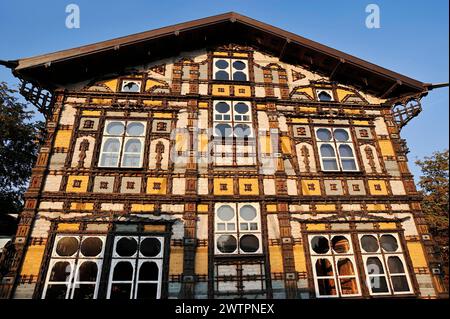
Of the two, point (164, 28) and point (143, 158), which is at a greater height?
point (164, 28)

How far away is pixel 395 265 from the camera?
9.45 meters

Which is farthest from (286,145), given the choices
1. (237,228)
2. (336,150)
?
(237,228)

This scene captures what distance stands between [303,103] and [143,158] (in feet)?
21.4

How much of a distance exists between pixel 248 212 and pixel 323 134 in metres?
4.39

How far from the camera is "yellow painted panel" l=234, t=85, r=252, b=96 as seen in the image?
1195 centimetres

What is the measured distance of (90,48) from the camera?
11.2m

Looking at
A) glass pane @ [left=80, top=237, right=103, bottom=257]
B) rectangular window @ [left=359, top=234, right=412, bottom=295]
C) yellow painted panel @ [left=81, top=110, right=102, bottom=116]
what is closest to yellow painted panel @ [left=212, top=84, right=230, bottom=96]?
yellow painted panel @ [left=81, top=110, right=102, bottom=116]

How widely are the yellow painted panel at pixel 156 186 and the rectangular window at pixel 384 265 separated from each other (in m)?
6.57

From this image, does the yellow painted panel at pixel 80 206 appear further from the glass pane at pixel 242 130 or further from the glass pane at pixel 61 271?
the glass pane at pixel 242 130

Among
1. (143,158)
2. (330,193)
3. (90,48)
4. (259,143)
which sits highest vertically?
(90,48)

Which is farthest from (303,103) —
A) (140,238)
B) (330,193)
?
(140,238)

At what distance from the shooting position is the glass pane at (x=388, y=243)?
968 centimetres

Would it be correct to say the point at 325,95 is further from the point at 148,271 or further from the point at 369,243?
the point at 148,271
